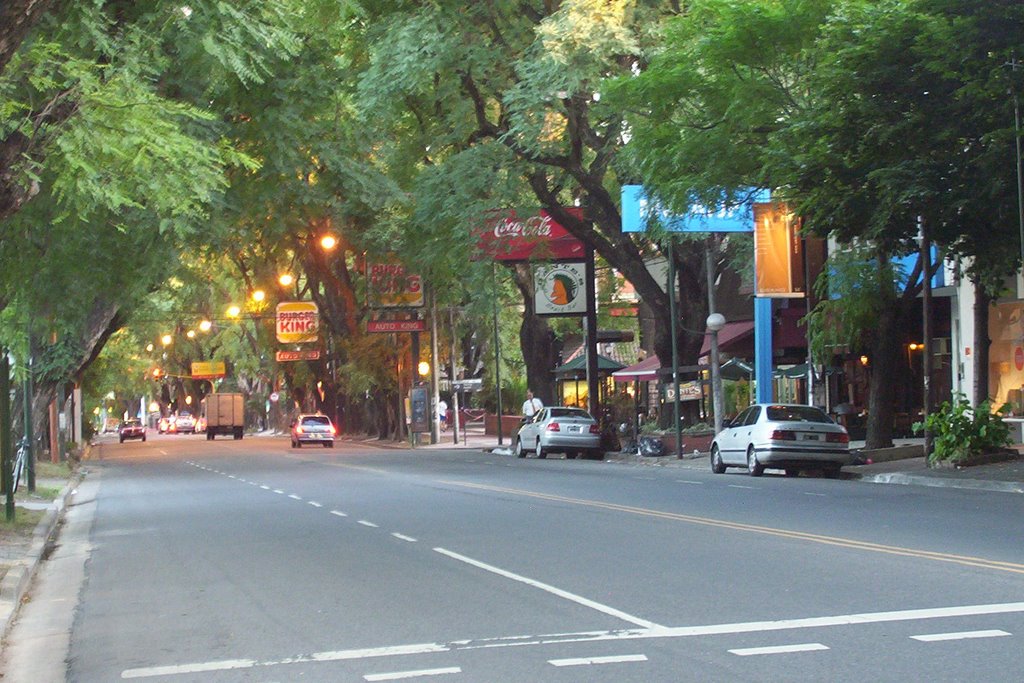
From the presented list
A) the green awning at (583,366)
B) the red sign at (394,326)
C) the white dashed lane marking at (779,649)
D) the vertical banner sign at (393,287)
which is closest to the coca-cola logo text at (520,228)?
the green awning at (583,366)

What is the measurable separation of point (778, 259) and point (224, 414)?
57.4 m

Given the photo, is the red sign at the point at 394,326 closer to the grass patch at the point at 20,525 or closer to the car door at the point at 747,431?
the car door at the point at 747,431

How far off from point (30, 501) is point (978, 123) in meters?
18.5

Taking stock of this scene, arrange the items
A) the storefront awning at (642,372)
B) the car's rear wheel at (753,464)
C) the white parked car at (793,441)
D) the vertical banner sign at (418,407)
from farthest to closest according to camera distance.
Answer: the vertical banner sign at (418,407) → the storefront awning at (642,372) → the car's rear wheel at (753,464) → the white parked car at (793,441)

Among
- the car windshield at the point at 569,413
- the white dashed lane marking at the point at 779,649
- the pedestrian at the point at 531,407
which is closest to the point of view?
the white dashed lane marking at the point at 779,649

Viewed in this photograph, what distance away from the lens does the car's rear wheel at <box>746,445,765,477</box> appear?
28688 mm

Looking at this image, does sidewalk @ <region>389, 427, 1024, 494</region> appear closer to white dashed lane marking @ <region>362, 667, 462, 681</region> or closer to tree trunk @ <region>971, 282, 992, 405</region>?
tree trunk @ <region>971, 282, 992, 405</region>

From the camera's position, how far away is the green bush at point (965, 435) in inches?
1043

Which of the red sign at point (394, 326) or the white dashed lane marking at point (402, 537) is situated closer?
the white dashed lane marking at point (402, 537)

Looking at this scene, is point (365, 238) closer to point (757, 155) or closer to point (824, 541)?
point (757, 155)

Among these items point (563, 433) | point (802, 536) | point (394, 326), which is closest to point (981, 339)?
point (802, 536)

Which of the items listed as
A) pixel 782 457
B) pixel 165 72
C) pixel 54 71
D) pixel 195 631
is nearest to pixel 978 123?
pixel 782 457

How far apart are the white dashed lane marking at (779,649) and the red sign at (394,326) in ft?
160

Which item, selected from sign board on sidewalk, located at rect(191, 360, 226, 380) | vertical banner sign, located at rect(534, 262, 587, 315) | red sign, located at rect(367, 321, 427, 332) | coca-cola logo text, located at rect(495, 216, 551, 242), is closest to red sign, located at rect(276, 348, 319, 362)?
red sign, located at rect(367, 321, 427, 332)
